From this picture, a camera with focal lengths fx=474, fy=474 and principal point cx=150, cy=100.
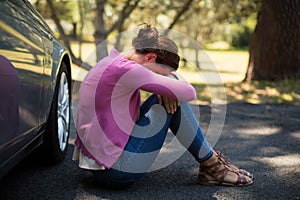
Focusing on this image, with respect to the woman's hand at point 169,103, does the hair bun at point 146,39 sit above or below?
above

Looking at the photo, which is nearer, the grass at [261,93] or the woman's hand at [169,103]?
the woman's hand at [169,103]

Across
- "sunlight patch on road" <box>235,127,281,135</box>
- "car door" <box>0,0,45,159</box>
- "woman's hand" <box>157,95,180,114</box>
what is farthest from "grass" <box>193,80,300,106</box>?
"car door" <box>0,0,45,159</box>

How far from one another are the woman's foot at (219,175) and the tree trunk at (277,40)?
19.5ft

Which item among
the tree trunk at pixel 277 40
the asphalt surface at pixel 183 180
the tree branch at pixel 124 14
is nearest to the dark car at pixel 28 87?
the asphalt surface at pixel 183 180

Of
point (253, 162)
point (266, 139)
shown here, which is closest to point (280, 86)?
point (266, 139)

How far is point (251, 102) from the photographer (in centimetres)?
749

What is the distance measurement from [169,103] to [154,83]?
208 mm

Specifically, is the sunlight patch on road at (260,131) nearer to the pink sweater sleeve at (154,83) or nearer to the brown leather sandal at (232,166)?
the brown leather sandal at (232,166)

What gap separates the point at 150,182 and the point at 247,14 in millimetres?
12815

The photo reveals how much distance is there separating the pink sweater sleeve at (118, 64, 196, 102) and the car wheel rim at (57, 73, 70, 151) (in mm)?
925

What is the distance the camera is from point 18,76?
87.6 inches

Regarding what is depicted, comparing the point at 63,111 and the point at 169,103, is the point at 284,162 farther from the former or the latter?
the point at 63,111

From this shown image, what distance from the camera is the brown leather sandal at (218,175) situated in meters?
3.06

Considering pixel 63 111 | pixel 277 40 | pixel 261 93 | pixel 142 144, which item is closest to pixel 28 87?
pixel 142 144
